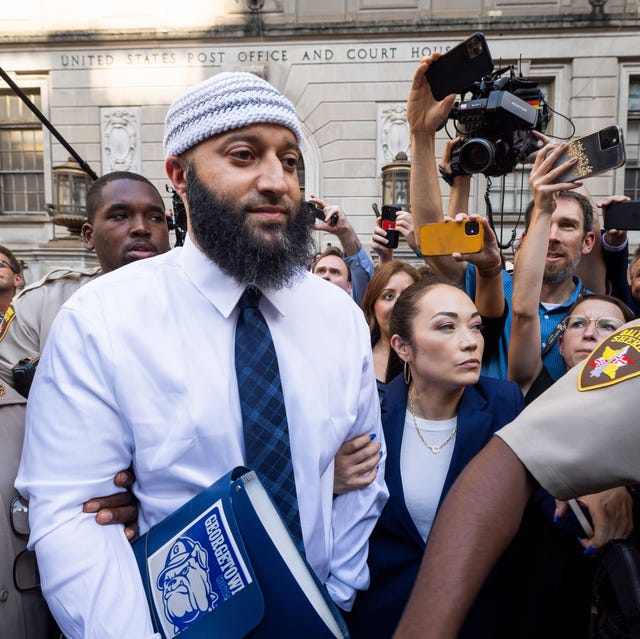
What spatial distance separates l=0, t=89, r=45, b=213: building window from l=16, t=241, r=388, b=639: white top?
12620 mm

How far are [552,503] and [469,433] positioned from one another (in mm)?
368

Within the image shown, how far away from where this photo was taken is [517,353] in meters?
2.31

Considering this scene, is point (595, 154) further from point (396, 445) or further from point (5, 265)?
point (5, 265)

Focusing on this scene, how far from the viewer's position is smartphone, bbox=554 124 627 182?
198 cm

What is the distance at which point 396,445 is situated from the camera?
2.06 m

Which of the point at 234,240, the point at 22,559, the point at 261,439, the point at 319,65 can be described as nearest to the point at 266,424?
the point at 261,439

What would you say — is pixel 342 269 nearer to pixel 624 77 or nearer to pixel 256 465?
pixel 256 465

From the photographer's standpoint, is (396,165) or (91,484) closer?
(91,484)

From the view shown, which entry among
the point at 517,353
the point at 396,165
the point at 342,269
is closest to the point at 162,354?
the point at 517,353

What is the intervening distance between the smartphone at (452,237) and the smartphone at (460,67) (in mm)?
→ 615

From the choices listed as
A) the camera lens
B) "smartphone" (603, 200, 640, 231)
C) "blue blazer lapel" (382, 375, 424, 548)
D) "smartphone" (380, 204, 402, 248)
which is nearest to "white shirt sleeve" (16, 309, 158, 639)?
"blue blazer lapel" (382, 375, 424, 548)

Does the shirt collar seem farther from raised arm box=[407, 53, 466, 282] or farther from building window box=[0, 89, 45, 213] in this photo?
building window box=[0, 89, 45, 213]

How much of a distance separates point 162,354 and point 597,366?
87cm

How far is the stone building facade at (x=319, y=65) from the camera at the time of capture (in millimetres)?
10828
